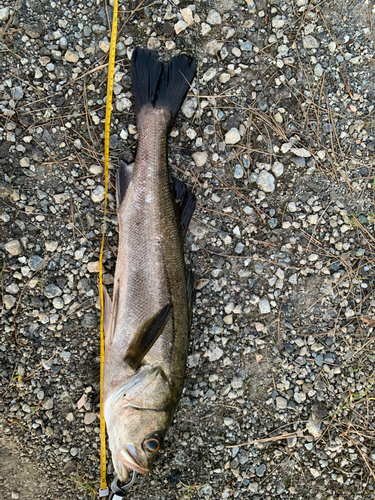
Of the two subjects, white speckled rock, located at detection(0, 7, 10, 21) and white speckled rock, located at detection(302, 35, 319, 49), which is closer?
white speckled rock, located at detection(0, 7, 10, 21)

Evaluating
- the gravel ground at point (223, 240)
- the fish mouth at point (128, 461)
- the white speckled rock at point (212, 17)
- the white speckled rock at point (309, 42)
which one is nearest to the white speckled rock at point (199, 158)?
the gravel ground at point (223, 240)

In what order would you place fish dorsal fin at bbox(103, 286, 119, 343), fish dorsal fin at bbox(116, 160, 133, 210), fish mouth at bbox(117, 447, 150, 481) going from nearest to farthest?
1. fish mouth at bbox(117, 447, 150, 481)
2. fish dorsal fin at bbox(103, 286, 119, 343)
3. fish dorsal fin at bbox(116, 160, 133, 210)

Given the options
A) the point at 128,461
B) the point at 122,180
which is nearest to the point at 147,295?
the point at 122,180

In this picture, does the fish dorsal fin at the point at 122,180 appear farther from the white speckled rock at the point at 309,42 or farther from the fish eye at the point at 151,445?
the white speckled rock at the point at 309,42

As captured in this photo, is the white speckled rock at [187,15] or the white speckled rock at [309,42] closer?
the white speckled rock at [187,15]

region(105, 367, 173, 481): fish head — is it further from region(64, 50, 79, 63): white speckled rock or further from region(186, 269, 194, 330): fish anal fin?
region(64, 50, 79, 63): white speckled rock

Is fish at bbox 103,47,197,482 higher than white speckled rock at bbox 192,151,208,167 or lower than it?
lower

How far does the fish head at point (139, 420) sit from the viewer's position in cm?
311

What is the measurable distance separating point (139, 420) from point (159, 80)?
10.9 feet

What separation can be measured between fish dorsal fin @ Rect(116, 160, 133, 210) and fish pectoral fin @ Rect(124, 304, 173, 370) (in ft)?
3.81

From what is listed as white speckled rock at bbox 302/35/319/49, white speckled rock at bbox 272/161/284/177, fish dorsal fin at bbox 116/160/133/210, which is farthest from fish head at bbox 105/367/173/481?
white speckled rock at bbox 302/35/319/49

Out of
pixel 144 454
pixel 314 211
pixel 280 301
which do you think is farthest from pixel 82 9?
pixel 144 454

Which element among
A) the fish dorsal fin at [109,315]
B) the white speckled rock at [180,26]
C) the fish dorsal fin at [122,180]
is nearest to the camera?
the fish dorsal fin at [109,315]

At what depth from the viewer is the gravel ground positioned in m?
3.68
